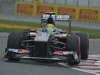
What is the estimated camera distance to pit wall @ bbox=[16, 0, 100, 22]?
38562 mm

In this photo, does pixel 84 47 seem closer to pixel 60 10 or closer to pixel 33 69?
pixel 33 69

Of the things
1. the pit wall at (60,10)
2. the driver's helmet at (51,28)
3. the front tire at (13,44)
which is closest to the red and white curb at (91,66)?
the driver's helmet at (51,28)

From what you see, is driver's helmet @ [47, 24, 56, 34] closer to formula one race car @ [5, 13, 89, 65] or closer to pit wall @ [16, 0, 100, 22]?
formula one race car @ [5, 13, 89, 65]

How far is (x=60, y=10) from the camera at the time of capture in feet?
132

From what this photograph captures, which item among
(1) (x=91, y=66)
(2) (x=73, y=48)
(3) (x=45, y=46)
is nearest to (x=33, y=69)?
(3) (x=45, y=46)

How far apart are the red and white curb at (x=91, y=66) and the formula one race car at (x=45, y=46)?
0.33 meters

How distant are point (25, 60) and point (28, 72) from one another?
298cm

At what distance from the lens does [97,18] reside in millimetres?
38469

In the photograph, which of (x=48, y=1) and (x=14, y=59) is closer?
(x=14, y=59)

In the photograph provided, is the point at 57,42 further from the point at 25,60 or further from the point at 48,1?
the point at 48,1

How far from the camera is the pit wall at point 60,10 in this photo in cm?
3856

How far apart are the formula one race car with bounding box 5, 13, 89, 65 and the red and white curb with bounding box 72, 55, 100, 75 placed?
33cm

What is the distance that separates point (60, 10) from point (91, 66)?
2812cm

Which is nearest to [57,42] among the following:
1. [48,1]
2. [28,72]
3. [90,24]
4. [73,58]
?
[73,58]
